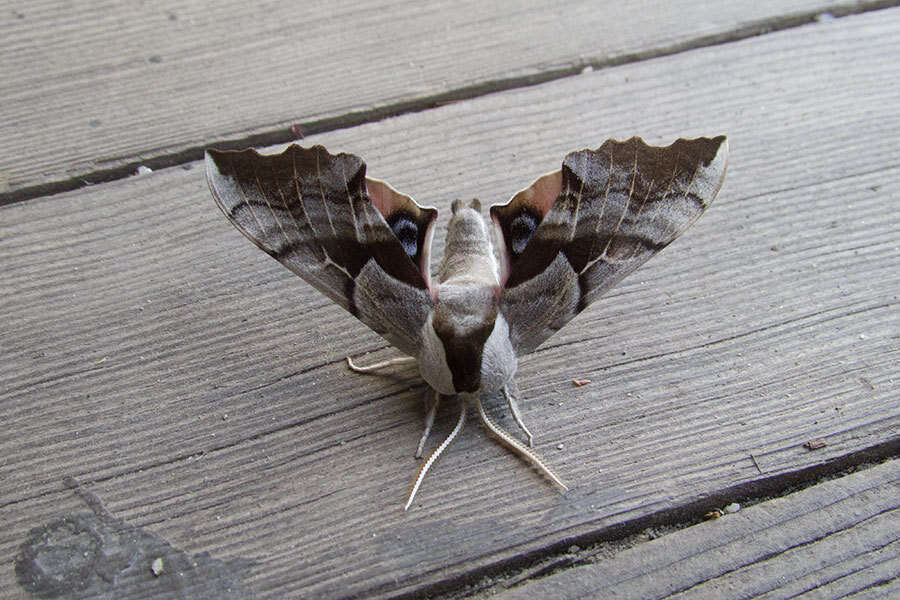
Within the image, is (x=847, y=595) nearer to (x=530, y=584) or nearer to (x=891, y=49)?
(x=530, y=584)

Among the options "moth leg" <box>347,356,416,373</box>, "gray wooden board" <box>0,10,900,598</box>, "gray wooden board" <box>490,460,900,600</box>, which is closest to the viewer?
"gray wooden board" <box>490,460,900,600</box>

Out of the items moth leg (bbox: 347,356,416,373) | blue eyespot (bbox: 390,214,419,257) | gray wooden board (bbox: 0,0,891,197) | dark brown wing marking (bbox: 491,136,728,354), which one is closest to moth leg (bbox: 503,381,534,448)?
dark brown wing marking (bbox: 491,136,728,354)

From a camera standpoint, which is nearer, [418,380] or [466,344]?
[466,344]

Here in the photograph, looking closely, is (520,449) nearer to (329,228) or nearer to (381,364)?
(381,364)

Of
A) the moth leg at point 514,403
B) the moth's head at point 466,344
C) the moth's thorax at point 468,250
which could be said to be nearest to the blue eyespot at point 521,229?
the moth's thorax at point 468,250

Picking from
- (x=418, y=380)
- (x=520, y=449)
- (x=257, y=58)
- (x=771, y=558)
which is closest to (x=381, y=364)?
(x=418, y=380)

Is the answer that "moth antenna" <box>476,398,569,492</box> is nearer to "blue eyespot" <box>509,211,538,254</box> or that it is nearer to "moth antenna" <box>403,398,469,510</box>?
"moth antenna" <box>403,398,469,510</box>

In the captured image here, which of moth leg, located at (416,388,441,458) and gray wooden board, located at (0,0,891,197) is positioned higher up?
→ gray wooden board, located at (0,0,891,197)
